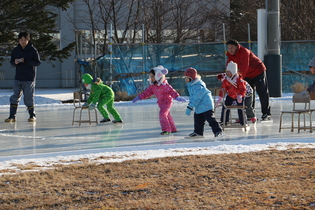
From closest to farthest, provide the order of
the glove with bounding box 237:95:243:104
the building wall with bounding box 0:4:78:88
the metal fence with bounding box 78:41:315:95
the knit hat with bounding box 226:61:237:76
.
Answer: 1. the glove with bounding box 237:95:243:104
2. the knit hat with bounding box 226:61:237:76
3. the metal fence with bounding box 78:41:315:95
4. the building wall with bounding box 0:4:78:88

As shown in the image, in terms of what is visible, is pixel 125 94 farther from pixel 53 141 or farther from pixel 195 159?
pixel 195 159

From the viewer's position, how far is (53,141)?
9.84 meters

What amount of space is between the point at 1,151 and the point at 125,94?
12.6m

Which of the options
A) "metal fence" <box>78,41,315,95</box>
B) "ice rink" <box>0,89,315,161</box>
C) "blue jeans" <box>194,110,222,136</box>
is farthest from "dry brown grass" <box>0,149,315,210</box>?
"metal fence" <box>78,41,315,95</box>

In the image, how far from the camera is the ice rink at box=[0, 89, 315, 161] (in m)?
9.02

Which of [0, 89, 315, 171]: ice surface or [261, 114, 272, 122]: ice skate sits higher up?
[261, 114, 272, 122]: ice skate

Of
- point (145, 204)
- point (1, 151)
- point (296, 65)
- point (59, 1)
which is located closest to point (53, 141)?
point (1, 151)

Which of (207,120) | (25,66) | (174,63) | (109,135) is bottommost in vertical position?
(109,135)

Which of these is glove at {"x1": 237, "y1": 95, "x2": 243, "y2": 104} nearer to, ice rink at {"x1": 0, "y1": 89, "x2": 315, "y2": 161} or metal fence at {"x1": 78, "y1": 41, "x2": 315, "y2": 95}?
ice rink at {"x1": 0, "y1": 89, "x2": 315, "y2": 161}

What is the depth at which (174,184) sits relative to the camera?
6.14m

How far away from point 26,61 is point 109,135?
11.6 ft

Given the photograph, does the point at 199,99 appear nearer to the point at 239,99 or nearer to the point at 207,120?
the point at 207,120

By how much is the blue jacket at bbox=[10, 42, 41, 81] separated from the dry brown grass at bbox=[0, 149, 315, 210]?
634cm

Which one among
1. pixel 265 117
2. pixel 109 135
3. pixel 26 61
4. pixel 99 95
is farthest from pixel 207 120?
pixel 26 61
